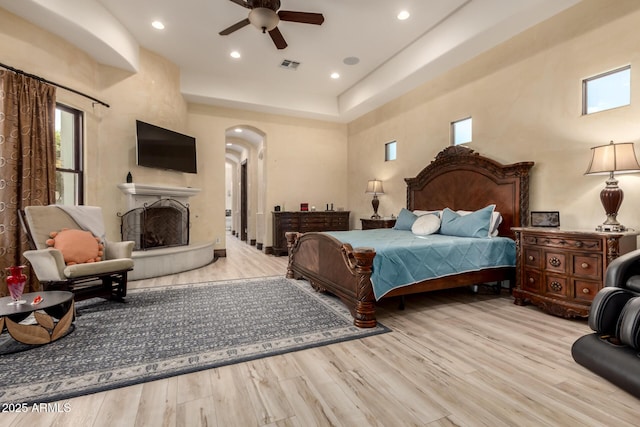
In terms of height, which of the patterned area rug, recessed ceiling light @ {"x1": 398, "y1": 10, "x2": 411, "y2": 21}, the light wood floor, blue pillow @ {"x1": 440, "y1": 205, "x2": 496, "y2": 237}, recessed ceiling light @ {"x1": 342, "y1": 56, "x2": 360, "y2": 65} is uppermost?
recessed ceiling light @ {"x1": 342, "y1": 56, "x2": 360, "y2": 65}

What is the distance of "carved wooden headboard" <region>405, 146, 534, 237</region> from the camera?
372 cm

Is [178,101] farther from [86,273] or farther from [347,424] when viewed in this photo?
[347,424]

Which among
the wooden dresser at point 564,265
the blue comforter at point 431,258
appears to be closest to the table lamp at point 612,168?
the wooden dresser at point 564,265

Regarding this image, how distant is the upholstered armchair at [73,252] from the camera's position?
2.82 m

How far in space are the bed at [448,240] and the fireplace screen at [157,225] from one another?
2406 mm

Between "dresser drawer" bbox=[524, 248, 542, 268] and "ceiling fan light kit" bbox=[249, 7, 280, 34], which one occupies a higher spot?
"ceiling fan light kit" bbox=[249, 7, 280, 34]

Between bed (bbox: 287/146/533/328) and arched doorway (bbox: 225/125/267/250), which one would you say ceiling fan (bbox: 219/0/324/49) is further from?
arched doorway (bbox: 225/125/267/250)

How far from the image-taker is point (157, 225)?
5258 millimetres

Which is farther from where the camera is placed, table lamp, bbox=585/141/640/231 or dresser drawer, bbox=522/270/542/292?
dresser drawer, bbox=522/270/542/292

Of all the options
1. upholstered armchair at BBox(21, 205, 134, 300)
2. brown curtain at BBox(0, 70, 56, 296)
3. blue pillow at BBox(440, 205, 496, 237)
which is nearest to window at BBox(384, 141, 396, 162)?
blue pillow at BBox(440, 205, 496, 237)

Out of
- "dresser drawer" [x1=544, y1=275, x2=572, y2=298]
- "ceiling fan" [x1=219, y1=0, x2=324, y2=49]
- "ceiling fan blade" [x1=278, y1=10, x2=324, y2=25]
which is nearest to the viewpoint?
"dresser drawer" [x1=544, y1=275, x2=572, y2=298]

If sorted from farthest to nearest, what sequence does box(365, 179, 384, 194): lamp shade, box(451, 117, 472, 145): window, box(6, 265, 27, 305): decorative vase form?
box(365, 179, 384, 194): lamp shade < box(451, 117, 472, 145): window < box(6, 265, 27, 305): decorative vase

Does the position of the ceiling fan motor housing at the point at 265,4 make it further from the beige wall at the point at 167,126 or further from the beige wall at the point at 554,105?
the beige wall at the point at 554,105

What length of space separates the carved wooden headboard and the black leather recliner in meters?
1.69
